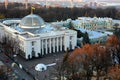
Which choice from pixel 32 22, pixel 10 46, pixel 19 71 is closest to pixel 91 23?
pixel 32 22

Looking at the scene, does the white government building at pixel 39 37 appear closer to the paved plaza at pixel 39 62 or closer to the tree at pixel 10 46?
the tree at pixel 10 46

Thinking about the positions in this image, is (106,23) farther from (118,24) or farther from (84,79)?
(84,79)

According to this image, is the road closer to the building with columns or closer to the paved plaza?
the paved plaza

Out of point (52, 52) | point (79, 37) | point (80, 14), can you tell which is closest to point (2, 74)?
point (52, 52)

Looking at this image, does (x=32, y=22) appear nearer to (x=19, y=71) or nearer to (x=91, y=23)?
(x=19, y=71)

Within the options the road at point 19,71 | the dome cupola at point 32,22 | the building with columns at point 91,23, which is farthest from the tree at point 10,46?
the building with columns at point 91,23
